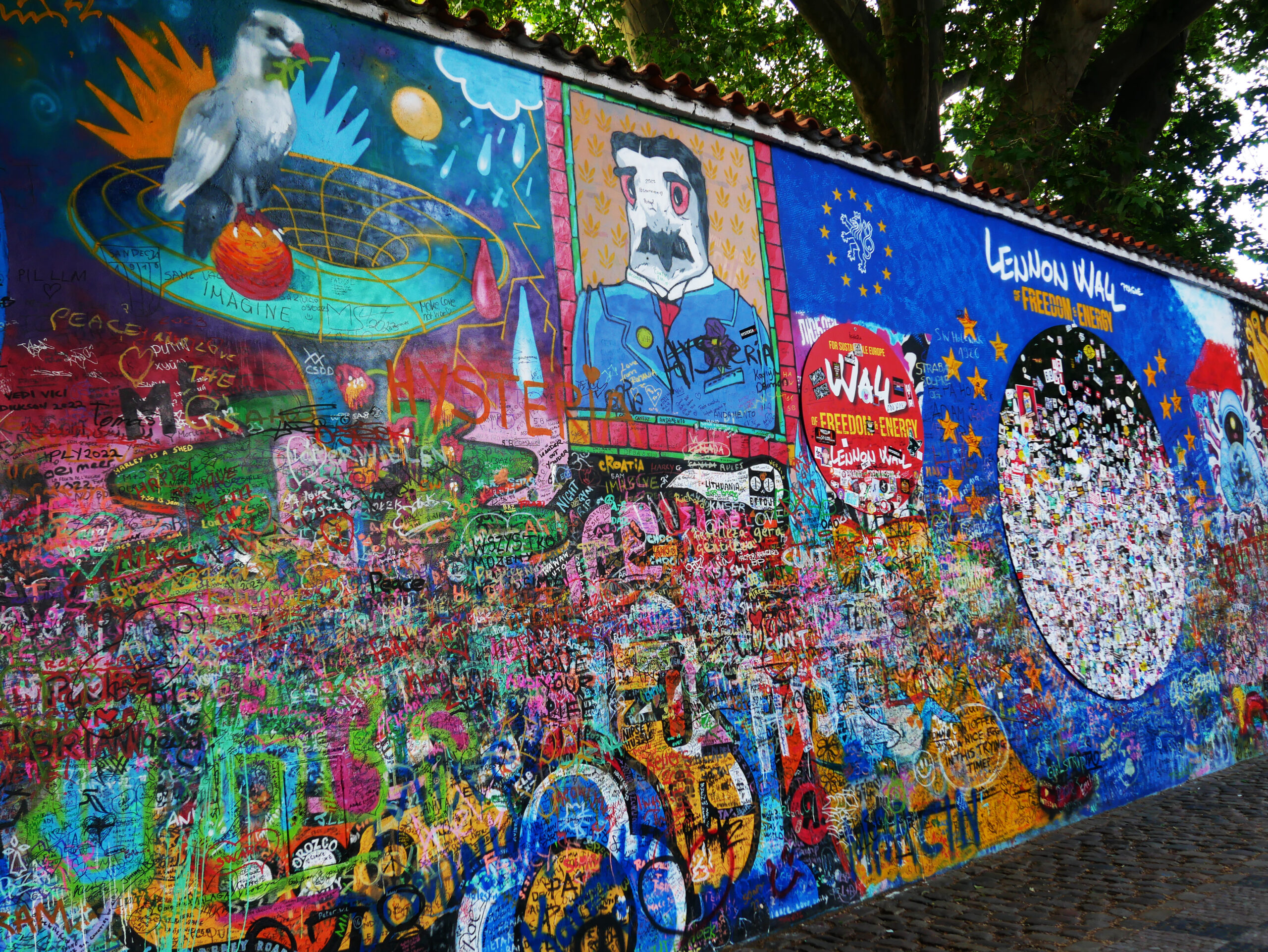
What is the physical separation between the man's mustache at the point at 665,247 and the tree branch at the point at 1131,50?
33.3 feet

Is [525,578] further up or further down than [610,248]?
further down

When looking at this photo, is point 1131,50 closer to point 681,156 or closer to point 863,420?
point 863,420

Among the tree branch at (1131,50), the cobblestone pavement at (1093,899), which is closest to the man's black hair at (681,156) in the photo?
the cobblestone pavement at (1093,899)

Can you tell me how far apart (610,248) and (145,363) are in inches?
90.4

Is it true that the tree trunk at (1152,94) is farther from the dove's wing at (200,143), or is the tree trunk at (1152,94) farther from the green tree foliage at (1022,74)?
the dove's wing at (200,143)

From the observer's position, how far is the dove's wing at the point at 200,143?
3.44 metres

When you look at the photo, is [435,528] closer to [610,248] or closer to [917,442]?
[610,248]

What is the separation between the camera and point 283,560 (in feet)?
11.2

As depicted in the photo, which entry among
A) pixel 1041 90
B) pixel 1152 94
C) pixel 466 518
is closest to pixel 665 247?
pixel 466 518

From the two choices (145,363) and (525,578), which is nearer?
(145,363)


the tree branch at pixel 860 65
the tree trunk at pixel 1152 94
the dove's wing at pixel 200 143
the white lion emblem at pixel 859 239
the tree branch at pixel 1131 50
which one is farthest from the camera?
the tree trunk at pixel 1152 94

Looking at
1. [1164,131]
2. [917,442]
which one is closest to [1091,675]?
[917,442]

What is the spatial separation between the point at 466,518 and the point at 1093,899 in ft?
12.8

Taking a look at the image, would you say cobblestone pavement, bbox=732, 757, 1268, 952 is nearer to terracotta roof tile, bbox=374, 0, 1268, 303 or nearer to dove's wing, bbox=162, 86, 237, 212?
dove's wing, bbox=162, 86, 237, 212
